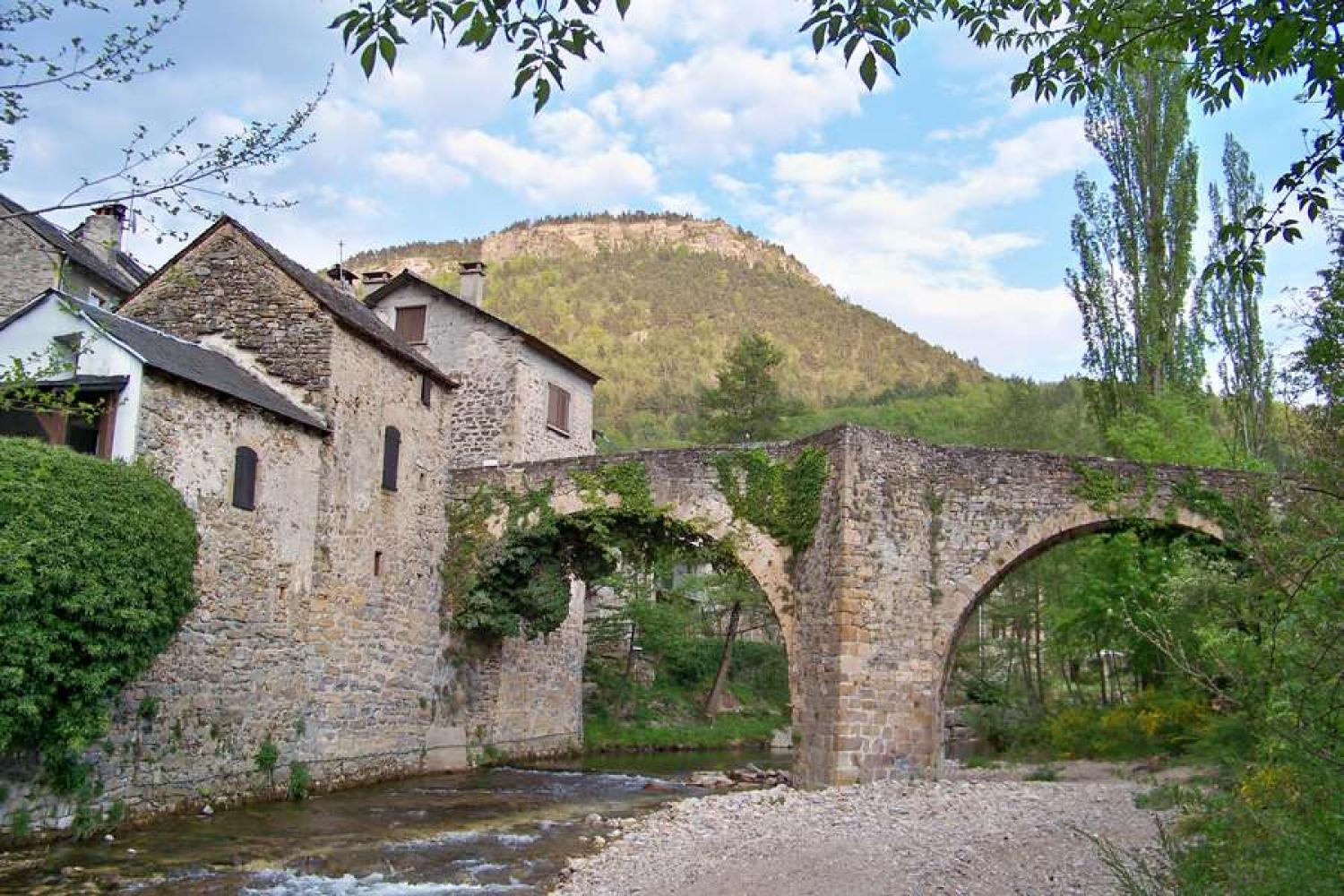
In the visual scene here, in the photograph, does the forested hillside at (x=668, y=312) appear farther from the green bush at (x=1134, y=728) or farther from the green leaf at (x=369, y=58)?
the green leaf at (x=369, y=58)

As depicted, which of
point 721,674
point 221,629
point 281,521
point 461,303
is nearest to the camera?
point 221,629

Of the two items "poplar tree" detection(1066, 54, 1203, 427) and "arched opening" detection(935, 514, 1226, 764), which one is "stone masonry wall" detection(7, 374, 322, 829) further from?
"poplar tree" detection(1066, 54, 1203, 427)

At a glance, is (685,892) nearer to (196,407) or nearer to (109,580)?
(109,580)

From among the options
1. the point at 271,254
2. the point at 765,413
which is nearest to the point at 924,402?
the point at 765,413

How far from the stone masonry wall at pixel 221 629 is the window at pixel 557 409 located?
8.03 metres

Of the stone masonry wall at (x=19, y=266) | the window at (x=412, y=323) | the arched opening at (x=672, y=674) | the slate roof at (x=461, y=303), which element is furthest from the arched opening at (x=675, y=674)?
the stone masonry wall at (x=19, y=266)

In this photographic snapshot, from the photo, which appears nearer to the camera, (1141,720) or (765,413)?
(1141,720)

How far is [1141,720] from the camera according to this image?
17.2 metres

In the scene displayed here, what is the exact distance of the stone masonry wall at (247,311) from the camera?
16.0 m

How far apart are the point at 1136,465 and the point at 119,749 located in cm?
1406

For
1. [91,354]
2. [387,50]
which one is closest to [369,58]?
[387,50]

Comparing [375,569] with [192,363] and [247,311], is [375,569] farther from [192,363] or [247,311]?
[192,363]

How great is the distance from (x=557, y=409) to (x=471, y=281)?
3418 millimetres

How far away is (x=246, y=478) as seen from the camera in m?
14.3
